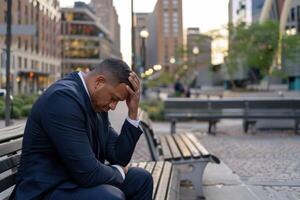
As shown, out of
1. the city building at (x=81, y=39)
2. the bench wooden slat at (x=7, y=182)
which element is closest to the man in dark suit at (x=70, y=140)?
the bench wooden slat at (x=7, y=182)

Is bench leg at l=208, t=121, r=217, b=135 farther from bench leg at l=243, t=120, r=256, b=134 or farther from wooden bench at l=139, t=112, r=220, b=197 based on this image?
wooden bench at l=139, t=112, r=220, b=197

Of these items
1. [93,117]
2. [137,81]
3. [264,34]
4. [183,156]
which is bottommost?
[183,156]

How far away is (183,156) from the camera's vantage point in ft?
19.6

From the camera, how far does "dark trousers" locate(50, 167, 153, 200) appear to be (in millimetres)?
2590

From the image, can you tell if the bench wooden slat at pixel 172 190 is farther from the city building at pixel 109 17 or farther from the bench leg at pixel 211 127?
the bench leg at pixel 211 127

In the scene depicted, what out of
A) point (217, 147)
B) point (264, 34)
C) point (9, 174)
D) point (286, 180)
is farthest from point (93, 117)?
point (264, 34)

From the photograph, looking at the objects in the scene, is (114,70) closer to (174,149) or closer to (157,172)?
(157,172)

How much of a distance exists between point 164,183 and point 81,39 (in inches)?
217

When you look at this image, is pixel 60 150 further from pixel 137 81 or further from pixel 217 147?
pixel 217 147

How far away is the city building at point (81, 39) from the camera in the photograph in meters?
7.02

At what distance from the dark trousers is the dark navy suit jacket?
37 millimetres

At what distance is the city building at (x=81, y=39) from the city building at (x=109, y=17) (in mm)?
64

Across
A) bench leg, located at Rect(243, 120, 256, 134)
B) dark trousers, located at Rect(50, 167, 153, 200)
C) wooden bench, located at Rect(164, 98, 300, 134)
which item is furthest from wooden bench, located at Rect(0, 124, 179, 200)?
bench leg, located at Rect(243, 120, 256, 134)

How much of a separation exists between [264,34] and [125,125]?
1592 inches
